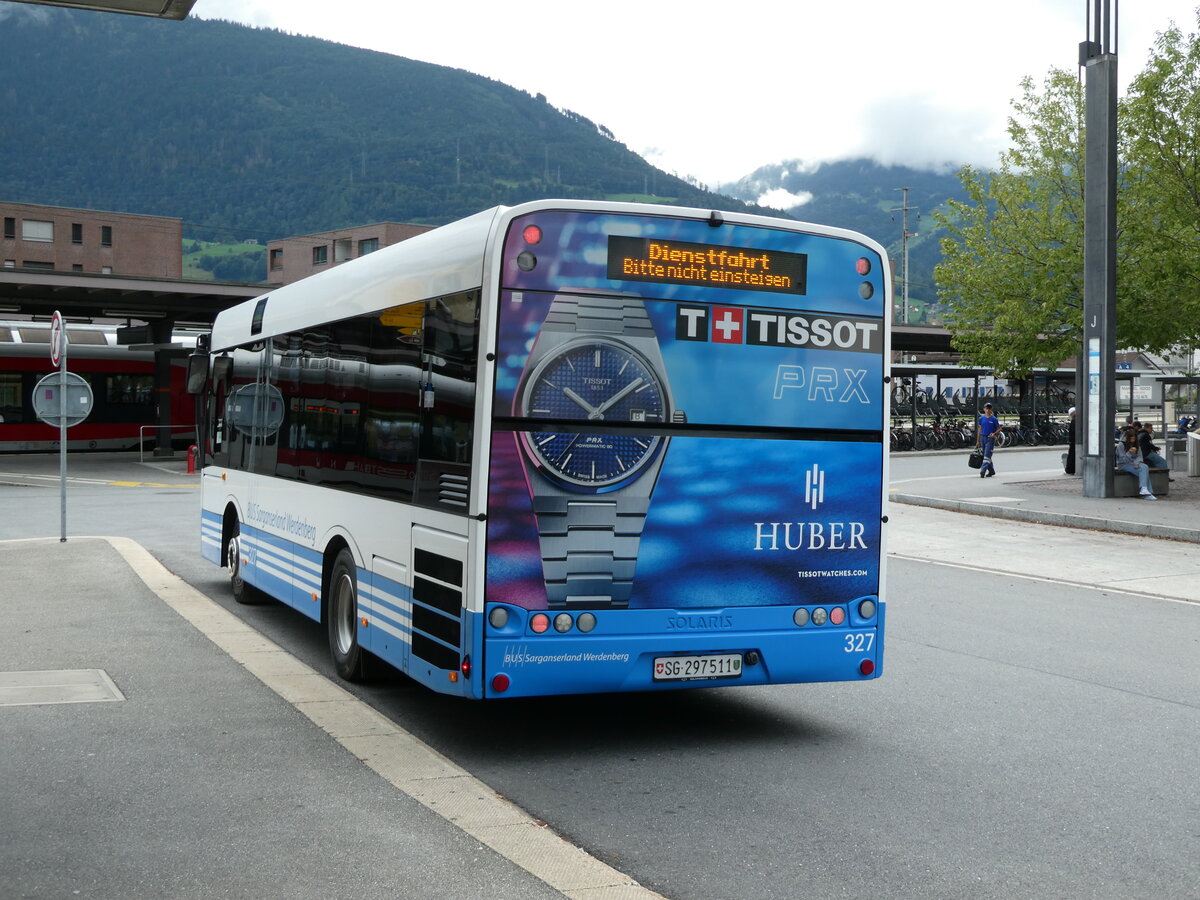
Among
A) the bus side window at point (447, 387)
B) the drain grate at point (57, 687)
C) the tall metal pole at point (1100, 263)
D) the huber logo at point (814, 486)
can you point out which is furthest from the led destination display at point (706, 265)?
the tall metal pole at point (1100, 263)

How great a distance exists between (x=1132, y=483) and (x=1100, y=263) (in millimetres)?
4186

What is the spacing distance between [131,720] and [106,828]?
202 centimetres

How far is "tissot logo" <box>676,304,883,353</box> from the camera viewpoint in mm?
6586

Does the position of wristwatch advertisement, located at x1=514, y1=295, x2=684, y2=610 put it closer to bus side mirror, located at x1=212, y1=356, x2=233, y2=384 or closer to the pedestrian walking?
bus side mirror, located at x1=212, y1=356, x2=233, y2=384

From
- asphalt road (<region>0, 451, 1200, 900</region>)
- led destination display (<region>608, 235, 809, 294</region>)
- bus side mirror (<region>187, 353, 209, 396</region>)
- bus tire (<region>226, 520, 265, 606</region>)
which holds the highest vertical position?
led destination display (<region>608, 235, 809, 294</region>)

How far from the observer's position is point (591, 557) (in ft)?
20.9

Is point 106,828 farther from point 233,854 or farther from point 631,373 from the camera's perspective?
point 631,373

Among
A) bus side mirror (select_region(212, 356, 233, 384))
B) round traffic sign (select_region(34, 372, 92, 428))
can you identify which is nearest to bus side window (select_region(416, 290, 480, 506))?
bus side mirror (select_region(212, 356, 233, 384))

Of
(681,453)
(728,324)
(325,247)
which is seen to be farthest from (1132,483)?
(325,247)

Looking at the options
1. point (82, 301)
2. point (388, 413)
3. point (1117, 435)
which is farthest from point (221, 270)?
point (388, 413)

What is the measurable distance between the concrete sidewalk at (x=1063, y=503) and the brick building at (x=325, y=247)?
248 feet

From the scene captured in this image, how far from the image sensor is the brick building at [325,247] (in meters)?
100

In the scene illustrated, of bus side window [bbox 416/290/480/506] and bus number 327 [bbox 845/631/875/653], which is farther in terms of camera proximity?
bus number 327 [bbox 845/631/875/653]

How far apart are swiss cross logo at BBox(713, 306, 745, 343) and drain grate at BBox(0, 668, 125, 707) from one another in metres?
4.06
